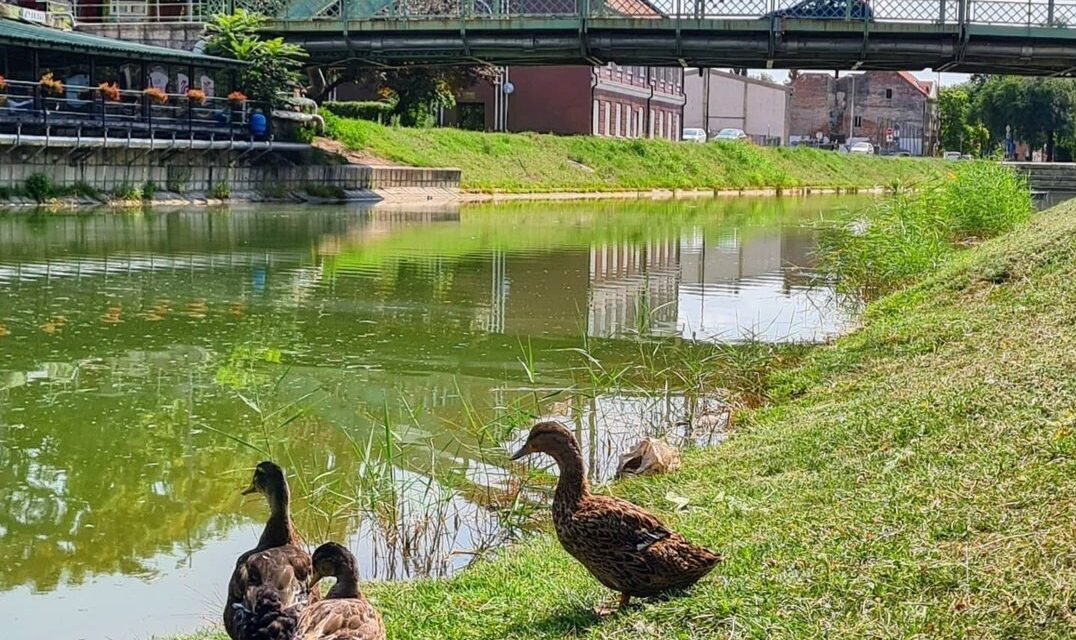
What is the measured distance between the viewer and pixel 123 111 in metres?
30.5

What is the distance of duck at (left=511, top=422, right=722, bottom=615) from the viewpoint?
183 inches

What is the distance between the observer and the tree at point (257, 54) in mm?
34344

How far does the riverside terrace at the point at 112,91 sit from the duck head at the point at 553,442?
2332cm

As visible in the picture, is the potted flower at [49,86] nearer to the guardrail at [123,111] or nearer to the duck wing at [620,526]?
the guardrail at [123,111]

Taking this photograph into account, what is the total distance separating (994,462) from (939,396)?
1.56m

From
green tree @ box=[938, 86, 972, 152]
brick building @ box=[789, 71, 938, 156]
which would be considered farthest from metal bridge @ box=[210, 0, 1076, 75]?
brick building @ box=[789, 71, 938, 156]

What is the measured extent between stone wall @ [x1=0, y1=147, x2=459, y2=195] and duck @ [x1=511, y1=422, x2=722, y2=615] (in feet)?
81.1

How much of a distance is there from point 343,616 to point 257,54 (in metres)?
31.7

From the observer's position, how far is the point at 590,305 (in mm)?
16141

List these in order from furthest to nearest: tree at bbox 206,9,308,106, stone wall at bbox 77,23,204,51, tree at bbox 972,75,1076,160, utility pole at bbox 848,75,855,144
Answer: utility pole at bbox 848,75,855,144 < tree at bbox 972,75,1076,160 < stone wall at bbox 77,23,204,51 < tree at bbox 206,9,308,106

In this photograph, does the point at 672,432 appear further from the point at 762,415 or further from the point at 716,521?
the point at 716,521

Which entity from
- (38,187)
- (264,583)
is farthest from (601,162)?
(264,583)

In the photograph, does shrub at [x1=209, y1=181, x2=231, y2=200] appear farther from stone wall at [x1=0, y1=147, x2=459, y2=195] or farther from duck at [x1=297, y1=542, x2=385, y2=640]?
duck at [x1=297, y1=542, x2=385, y2=640]

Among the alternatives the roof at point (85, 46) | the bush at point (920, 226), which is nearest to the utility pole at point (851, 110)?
the roof at point (85, 46)
